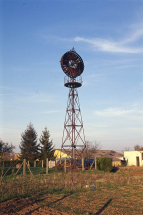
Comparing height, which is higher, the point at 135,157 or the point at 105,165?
the point at 135,157

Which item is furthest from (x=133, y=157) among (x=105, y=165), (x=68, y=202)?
(x=68, y=202)

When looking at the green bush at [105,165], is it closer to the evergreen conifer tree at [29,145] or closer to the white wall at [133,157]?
the white wall at [133,157]

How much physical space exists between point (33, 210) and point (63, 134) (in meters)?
18.7

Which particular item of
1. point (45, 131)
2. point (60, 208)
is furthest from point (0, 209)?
point (45, 131)

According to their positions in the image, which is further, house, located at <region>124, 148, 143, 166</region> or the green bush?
house, located at <region>124, 148, 143, 166</region>

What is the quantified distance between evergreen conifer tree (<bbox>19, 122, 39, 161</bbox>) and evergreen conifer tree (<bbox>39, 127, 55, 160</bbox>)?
1440 mm

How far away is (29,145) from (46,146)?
3.75 m

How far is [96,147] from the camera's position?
52500 mm

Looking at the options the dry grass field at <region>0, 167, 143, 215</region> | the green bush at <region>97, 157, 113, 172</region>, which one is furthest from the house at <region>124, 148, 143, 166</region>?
the dry grass field at <region>0, 167, 143, 215</region>

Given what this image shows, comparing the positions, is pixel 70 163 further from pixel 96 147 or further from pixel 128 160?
pixel 96 147

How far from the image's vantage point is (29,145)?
4209 cm

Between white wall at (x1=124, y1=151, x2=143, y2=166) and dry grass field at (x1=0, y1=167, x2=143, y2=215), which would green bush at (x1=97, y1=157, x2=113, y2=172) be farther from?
white wall at (x1=124, y1=151, x2=143, y2=166)

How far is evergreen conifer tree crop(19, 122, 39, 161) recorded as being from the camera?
137 ft

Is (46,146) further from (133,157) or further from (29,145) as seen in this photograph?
(133,157)
